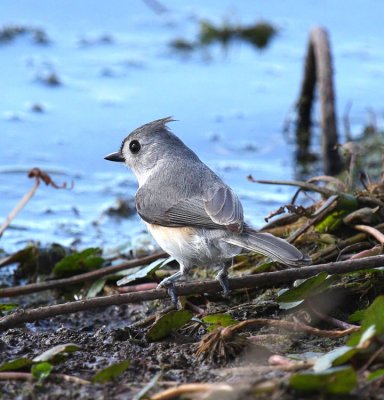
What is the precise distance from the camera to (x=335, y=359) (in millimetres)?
3355

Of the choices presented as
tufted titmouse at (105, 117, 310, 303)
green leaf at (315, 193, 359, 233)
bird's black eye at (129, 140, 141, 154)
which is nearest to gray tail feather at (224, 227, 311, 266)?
tufted titmouse at (105, 117, 310, 303)

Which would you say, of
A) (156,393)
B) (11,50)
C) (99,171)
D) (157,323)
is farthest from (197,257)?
(11,50)

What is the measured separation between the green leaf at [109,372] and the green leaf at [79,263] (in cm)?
204

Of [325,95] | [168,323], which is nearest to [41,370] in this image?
[168,323]

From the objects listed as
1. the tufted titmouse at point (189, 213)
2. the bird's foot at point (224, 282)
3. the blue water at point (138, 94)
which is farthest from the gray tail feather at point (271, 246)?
the blue water at point (138, 94)

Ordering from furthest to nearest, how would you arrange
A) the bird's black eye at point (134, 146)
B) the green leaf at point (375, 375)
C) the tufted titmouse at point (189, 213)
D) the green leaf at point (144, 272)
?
the bird's black eye at point (134, 146) < the green leaf at point (144, 272) < the tufted titmouse at point (189, 213) < the green leaf at point (375, 375)

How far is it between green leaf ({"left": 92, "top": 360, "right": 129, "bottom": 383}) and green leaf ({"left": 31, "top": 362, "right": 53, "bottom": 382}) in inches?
7.2

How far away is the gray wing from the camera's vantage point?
469cm

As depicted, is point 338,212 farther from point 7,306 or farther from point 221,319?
point 7,306

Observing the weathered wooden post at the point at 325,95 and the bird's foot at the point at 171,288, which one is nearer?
the bird's foot at the point at 171,288

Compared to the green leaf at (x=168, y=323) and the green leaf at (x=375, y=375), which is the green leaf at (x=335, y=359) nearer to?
the green leaf at (x=375, y=375)

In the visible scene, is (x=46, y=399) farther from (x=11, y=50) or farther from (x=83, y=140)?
(x=11, y=50)

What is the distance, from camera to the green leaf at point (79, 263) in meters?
5.63

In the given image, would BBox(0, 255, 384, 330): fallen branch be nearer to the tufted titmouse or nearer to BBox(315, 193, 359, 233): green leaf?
the tufted titmouse
